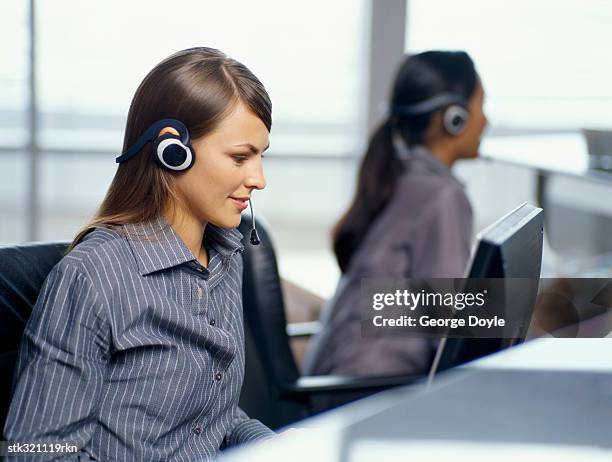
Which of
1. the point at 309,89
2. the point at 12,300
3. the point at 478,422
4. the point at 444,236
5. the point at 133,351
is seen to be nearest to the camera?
the point at 478,422

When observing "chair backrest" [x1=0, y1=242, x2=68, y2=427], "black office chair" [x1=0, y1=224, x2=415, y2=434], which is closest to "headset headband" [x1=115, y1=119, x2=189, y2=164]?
"chair backrest" [x1=0, y1=242, x2=68, y2=427]

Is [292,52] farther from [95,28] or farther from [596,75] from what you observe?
[596,75]

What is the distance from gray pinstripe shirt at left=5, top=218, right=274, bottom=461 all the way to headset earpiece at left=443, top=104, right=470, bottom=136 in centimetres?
75

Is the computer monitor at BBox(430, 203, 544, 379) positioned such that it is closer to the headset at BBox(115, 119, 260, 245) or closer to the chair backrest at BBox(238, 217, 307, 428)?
the headset at BBox(115, 119, 260, 245)

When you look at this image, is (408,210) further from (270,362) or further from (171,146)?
(171,146)

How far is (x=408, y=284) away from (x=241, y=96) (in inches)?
28.5

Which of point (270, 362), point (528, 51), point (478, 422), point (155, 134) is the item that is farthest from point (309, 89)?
point (478, 422)

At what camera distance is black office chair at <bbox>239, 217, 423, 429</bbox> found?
46.6 inches

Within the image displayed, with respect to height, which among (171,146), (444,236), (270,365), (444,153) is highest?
(171,146)

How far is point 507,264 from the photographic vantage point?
0.63 m

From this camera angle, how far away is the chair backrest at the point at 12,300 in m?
0.83

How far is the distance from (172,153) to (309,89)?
2.38 metres

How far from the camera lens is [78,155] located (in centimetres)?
293

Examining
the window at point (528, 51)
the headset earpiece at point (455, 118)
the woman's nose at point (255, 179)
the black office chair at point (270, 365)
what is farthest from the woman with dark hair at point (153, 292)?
the window at point (528, 51)
